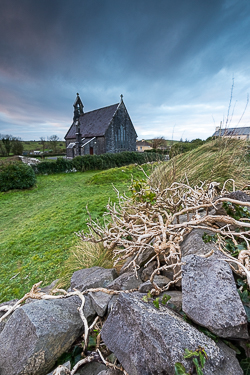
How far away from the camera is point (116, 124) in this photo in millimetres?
26938

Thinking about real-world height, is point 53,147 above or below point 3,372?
above

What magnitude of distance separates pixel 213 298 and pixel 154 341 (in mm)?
372

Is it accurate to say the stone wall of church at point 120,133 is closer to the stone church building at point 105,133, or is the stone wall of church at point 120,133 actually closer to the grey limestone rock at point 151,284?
the stone church building at point 105,133

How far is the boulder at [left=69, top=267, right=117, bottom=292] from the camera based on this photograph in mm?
1767

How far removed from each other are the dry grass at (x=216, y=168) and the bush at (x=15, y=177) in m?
10.1

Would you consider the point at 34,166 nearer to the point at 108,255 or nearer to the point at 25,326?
the point at 108,255

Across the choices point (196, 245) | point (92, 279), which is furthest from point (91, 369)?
point (196, 245)

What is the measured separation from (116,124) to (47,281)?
86.8ft

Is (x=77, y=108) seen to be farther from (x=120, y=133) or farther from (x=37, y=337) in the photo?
(x=37, y=337)

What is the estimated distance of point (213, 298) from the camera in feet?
3.08

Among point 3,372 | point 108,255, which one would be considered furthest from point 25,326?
point 108,255

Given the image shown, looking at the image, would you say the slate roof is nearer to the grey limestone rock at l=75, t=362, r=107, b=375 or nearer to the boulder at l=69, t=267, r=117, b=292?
the boulder at l=69, t=267, r=117, b=292

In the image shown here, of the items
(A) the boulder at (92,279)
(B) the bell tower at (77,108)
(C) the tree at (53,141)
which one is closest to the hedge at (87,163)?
(A) the boulder at (92,279)

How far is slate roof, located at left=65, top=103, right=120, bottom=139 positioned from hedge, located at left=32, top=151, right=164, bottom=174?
25.9 feet
